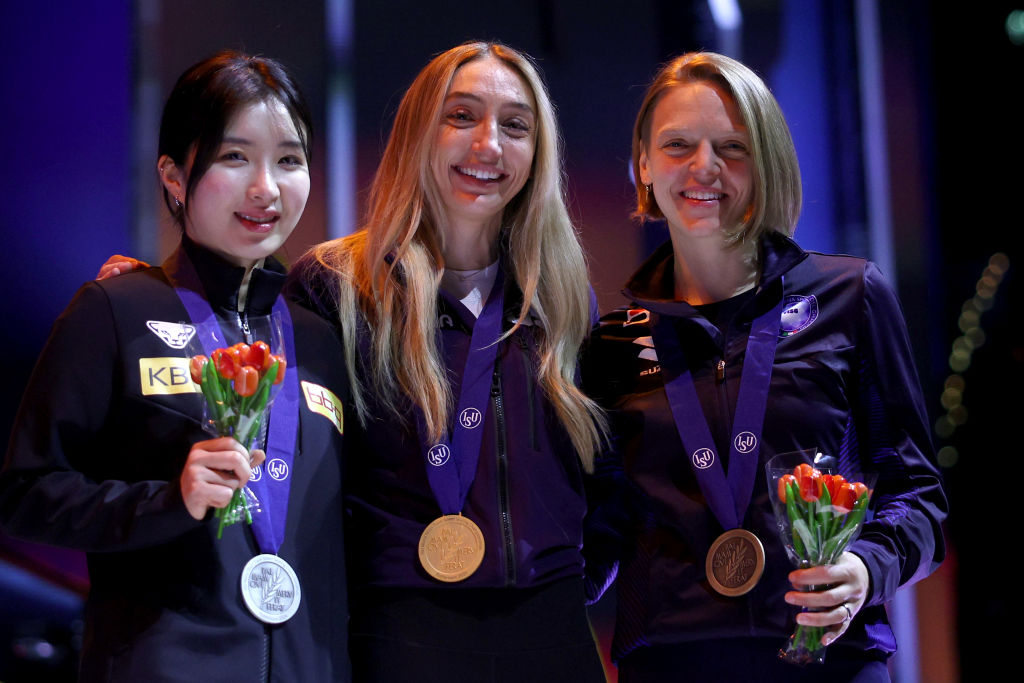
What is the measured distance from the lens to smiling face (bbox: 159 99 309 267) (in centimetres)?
215

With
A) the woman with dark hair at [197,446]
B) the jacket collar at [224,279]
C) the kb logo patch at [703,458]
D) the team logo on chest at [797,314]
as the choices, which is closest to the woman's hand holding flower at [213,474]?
the woman with dark hair at [197,446]

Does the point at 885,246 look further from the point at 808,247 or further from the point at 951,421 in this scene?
the point at 951,421

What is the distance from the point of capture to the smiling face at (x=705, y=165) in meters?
2.48

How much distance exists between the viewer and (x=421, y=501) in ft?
7.36

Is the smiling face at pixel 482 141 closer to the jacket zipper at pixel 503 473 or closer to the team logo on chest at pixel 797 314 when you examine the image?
the jacket zipper at pixel 503 473

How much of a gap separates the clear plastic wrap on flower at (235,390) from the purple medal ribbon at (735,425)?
961 mm

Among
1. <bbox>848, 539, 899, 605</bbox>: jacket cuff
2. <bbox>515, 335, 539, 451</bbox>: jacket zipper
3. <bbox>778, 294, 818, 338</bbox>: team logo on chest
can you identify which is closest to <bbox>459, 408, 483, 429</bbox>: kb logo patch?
<bbox>515, 335, 539, 451</bbox>: jacket zipper

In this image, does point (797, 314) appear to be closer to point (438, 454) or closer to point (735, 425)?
point (735, 425)

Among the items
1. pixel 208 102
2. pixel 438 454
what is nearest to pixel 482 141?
Answer: pixel 208 102

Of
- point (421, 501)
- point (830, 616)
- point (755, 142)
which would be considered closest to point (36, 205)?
point (421, 501)

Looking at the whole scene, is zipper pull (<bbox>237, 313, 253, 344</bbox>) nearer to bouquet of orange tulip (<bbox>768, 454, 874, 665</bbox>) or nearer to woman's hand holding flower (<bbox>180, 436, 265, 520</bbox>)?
woman's hand holding flower (<bbox>180, 436, 265, 520</bbox>)

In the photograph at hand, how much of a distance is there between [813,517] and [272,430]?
107 centimetres

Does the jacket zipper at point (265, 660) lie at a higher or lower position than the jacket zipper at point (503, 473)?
lower

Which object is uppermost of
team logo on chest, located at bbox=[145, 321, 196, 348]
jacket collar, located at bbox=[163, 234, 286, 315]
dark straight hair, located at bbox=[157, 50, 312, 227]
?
dark straight hair, located at bbox=[157, 50, 312, 227]
